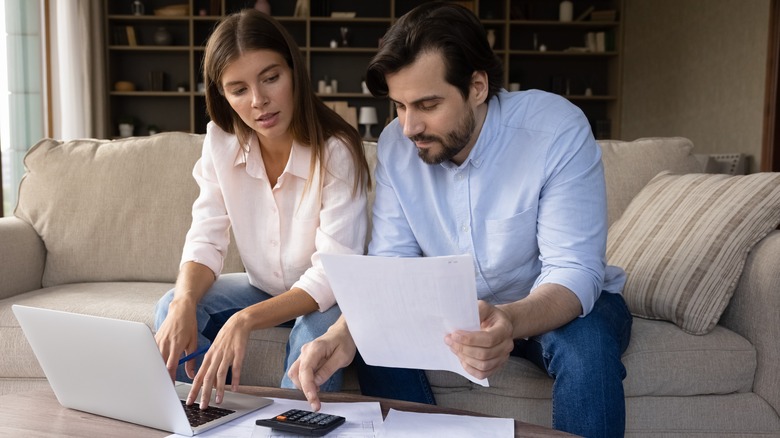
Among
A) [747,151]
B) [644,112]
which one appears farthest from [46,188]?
[644,112]

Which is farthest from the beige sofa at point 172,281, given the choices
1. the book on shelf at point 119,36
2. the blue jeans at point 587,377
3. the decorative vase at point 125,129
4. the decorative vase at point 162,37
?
the book on shelf at point 119,36

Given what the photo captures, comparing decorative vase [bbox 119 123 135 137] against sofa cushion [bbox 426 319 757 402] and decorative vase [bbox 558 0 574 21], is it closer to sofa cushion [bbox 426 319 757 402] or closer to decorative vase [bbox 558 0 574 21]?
decorative vase [bbox 558 0 574 21]

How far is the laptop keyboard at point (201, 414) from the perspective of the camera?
103cm

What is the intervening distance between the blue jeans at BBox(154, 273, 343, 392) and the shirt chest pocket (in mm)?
324

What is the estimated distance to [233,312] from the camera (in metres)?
1.66

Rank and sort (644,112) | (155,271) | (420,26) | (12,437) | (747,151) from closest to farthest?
(12,437) → (420,26) → (155,271) → (747,151) → (644,112)

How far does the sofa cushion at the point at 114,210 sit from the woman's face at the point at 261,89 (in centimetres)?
71

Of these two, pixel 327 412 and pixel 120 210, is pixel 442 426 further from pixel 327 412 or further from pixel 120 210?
pixel 120 210

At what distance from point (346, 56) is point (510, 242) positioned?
5.41m

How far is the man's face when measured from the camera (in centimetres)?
144

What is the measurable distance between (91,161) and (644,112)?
4868 millimetres

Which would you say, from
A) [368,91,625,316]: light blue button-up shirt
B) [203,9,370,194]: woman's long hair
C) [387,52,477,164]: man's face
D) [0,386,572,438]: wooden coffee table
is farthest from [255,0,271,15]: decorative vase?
[0,386,572,438]: wooden coffee table

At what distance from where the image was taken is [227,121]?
1741 mm

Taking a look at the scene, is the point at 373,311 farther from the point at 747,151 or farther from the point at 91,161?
the point at 747,151
